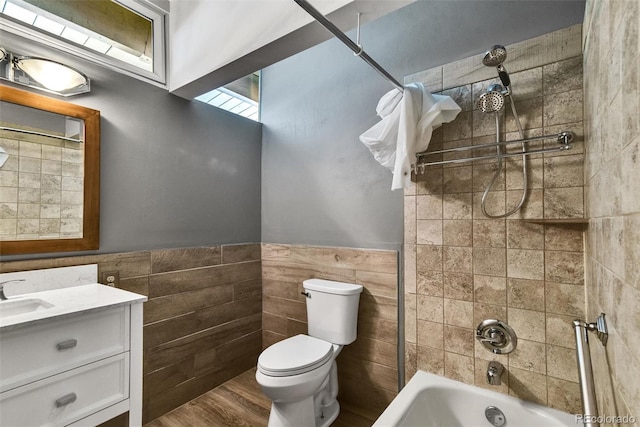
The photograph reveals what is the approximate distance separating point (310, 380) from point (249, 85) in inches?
95.0

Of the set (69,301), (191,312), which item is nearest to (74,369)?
(69,301)

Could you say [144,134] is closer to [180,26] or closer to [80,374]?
[180,26]

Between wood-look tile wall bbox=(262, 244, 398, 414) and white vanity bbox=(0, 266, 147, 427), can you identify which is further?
wood-look tile wall bbox=(262, 244, 398, 414)

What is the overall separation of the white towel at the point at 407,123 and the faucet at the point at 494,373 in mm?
1003

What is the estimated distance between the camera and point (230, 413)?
2020mm

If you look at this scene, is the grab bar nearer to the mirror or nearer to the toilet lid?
the toilet lid

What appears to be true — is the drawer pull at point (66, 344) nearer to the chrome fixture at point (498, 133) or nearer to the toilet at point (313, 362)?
the toilet at point (313, 362)

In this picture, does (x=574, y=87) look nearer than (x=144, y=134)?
Yes

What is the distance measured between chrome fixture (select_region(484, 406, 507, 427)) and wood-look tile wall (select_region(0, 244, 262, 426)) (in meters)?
1.76

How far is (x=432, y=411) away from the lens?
5.12ft

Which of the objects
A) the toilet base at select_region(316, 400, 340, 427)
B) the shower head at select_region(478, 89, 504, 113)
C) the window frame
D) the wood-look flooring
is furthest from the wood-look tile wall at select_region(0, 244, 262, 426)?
the shower head at select_region(478, 89, 504, 113)

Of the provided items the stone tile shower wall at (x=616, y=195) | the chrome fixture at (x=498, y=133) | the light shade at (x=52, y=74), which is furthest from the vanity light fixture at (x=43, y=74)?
the stone tile shower wall at (x=616, y=195)

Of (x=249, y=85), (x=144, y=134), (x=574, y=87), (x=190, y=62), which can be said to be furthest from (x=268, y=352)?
(x=249, y=85)

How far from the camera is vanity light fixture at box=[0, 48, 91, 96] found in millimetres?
1506
